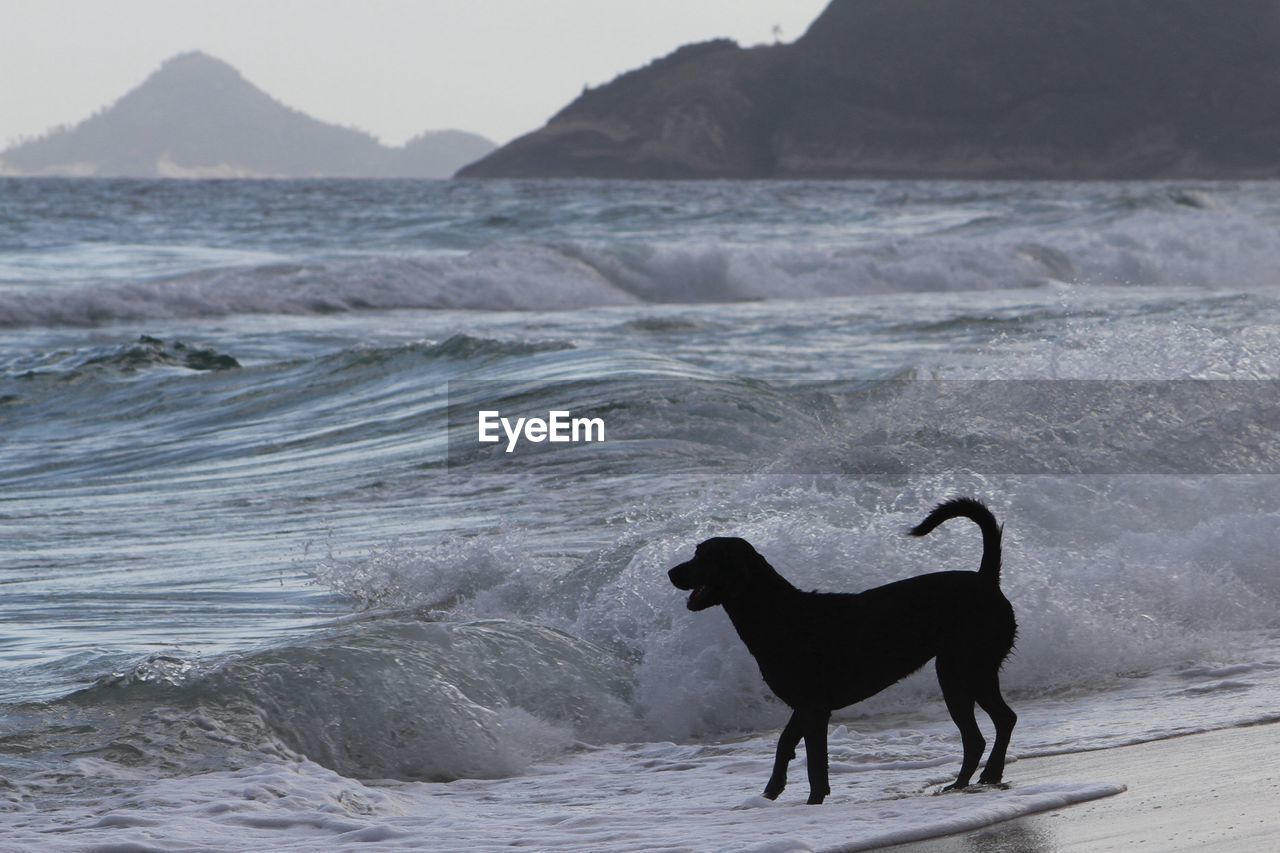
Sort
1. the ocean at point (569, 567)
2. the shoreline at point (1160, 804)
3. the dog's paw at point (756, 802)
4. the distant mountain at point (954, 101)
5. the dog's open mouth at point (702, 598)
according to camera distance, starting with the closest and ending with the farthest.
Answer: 1. the shoreline at point (1160, 804)
2. the dog's open mouth at point (702, 598)
3. the dog's paw at point (756, 802)
4. the ocean at point (569, 567)
5. the distant mountain at point (954, 101)

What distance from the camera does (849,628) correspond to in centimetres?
370

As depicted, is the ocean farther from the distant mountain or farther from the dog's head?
the distant mountain

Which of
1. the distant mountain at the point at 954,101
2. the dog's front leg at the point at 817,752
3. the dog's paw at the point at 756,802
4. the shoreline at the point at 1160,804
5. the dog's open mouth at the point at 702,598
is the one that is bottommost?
the dog's paw at the point at 756,802

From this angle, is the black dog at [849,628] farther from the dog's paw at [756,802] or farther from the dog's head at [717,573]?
the dog's paw at [756,802]

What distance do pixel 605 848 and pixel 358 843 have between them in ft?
2.03

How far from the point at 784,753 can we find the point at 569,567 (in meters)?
2.74

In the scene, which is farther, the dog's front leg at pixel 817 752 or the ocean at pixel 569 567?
the ocean at pixel 569 567

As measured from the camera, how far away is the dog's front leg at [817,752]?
146 inches

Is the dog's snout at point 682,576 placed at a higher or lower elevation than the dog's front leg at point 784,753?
higher

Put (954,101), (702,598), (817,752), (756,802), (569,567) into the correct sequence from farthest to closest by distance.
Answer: (954,101) < (569,567) < (756,802) < (817,752) < (702,598)

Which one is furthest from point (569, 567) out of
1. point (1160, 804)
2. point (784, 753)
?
point (1160, 804)

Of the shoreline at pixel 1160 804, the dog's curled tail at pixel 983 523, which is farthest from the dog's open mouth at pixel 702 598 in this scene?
the shoreline at pixel 1160 804

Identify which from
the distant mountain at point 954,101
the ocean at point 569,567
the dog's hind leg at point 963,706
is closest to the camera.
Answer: the dog's hind leg at point 963,706

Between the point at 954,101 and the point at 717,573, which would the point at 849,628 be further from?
the point at 954,101
